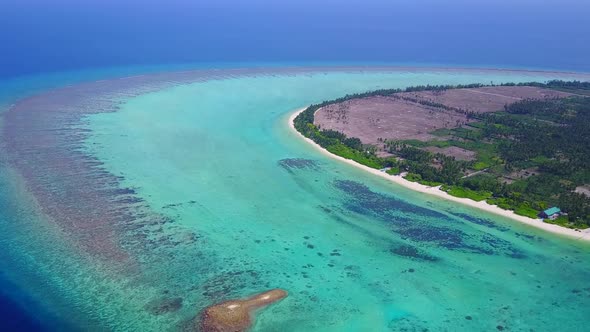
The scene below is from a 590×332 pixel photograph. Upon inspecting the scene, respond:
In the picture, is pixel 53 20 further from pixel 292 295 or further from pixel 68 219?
pixel 292 295

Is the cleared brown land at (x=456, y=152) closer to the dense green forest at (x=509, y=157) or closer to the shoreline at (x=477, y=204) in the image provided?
the dense green forest at (x=509, y=157)

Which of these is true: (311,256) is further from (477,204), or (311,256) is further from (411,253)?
(477,204)

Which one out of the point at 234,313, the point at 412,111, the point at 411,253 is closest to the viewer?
the point at 234,313

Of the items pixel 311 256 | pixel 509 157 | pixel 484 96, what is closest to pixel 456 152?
pixel 509 157

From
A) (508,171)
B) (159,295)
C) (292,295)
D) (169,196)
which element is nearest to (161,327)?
(159,295)

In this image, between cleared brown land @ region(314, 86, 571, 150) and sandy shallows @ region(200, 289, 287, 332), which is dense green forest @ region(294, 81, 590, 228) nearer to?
cleared brown land @ region(314, 86, 571, 150)

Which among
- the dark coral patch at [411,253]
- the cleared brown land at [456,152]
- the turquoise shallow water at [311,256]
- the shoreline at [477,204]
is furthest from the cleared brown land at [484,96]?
the dark coral patch at [411,253]

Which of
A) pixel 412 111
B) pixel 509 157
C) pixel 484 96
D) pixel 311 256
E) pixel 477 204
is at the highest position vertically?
pixel 484 96
